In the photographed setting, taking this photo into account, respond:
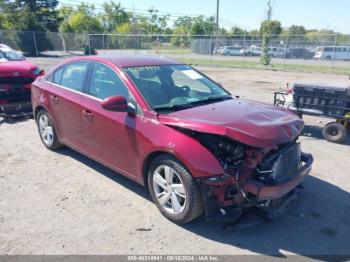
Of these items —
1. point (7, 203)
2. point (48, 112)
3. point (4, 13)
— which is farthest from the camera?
point (4, 13)

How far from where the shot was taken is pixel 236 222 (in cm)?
361

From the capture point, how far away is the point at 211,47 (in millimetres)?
29031

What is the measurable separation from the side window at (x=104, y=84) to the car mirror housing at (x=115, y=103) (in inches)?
8.2

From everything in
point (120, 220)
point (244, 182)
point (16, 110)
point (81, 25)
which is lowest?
point (120, 220)

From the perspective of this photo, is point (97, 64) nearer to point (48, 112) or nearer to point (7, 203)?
point (48, 112)

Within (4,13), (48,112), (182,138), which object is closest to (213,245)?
(182,138)

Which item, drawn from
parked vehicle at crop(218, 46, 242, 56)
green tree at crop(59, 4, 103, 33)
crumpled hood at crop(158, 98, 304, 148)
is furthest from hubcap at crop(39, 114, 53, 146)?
green tree at crop(59, 4, 103, 33)

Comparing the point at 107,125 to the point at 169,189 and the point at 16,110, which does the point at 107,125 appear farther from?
the point at 16,110

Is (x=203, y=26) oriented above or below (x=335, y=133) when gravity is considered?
above

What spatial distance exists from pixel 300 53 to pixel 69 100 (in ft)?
95.1

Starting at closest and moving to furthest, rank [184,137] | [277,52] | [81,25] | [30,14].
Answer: [184,137] → [277,52] → [30,14] → [81,25]

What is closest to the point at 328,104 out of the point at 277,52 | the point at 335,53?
the point at 335,53

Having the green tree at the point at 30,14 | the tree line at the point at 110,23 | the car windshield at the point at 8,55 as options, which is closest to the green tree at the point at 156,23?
the tree line at the point at 110,23

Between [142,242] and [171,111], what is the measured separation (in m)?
1.48
